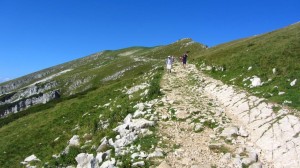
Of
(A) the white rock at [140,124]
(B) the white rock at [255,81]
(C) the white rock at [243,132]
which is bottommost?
(C) the white rock at [243,132]

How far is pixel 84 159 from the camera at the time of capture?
18688mm

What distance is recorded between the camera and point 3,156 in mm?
26469

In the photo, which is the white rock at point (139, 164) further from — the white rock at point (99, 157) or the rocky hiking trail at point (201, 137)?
the white rock at point (99, 157)

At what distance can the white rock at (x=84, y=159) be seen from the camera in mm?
17817

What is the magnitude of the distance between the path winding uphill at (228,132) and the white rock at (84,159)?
4.35 meters

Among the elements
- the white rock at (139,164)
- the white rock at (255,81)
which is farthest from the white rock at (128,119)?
the white rock at (255,81)

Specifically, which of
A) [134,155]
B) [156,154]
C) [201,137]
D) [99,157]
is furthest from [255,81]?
[99,157]

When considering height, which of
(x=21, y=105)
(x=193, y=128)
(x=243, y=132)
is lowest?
(x=21, y=105)

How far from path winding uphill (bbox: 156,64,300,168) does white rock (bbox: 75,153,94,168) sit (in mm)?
4355

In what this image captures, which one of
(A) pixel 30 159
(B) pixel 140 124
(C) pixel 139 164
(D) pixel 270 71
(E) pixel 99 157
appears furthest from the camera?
(D) pixel 270 71

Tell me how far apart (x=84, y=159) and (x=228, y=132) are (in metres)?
8.56

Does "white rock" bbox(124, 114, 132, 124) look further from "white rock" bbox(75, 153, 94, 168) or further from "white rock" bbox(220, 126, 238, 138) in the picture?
"white rock" bbox(220, 126, 238, 138)

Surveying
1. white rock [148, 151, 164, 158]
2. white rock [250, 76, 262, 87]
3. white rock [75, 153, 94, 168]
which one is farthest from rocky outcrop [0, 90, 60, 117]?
white rock [148, 151, 164, 158]

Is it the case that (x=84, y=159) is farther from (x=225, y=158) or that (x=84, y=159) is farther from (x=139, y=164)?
(x=225, y=158)
